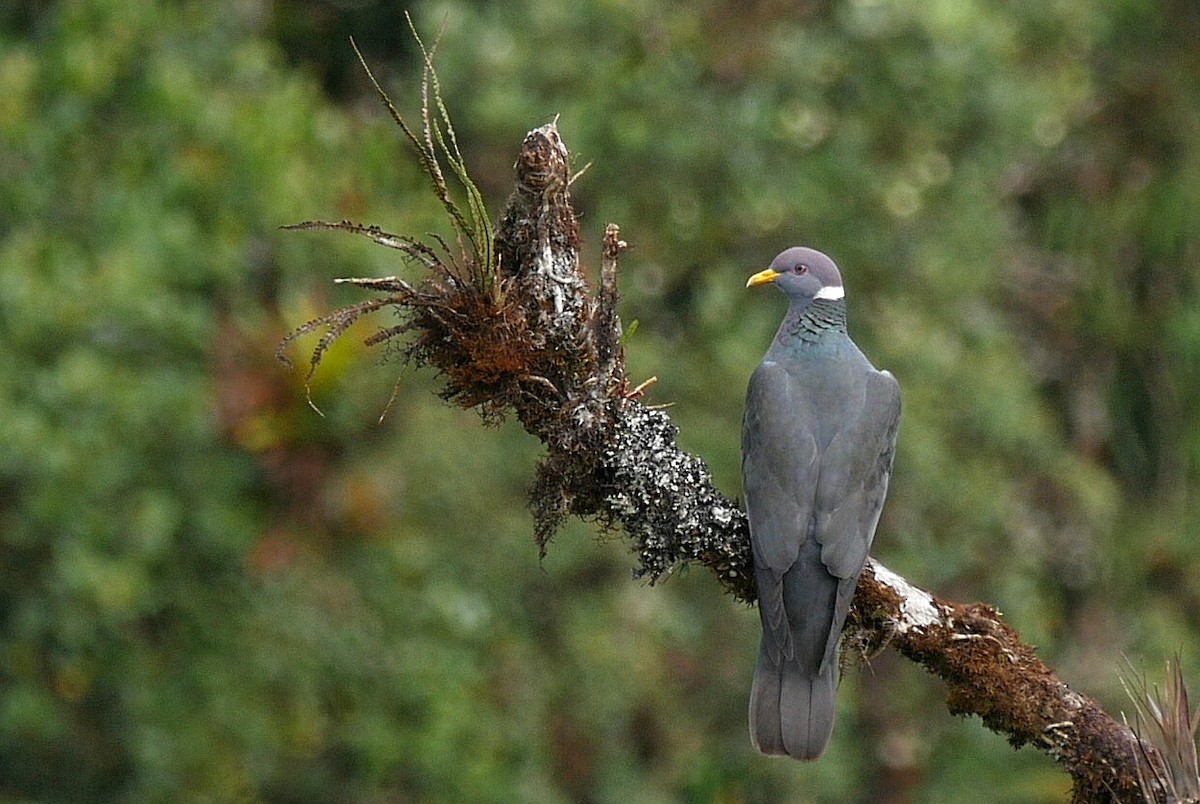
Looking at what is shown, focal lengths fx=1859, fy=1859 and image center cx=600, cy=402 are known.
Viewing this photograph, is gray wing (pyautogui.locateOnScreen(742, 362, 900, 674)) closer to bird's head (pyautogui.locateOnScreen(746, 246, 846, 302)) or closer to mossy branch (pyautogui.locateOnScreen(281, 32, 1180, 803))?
mossy branch (pyautogui.locateOnScreen(281, 32, 1180, 803))

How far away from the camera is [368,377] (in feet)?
26.9

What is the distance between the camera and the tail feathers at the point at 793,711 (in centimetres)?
440

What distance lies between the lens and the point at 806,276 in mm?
5488

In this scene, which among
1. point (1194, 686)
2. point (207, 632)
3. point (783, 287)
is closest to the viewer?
point (783, 287)

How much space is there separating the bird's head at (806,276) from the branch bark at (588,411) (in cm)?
148

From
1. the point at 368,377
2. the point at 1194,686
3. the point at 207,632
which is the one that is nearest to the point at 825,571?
the point at 368,377

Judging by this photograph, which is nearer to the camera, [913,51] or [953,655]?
[953,655]

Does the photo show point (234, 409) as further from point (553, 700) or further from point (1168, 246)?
point (1168, 246)

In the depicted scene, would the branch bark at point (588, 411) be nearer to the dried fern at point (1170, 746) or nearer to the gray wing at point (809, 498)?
the dried fern at point (1170, 746)

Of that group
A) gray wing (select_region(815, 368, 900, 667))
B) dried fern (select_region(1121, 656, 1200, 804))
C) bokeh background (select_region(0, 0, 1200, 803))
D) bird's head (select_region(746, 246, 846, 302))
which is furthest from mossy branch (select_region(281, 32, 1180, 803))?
bokeh background (select_region(0, 0, 1200, 803))

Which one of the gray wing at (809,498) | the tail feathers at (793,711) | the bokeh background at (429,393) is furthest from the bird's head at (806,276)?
the bokeh background at (429,393)

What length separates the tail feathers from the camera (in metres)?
4.40

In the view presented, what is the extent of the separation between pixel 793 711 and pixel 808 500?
1.71 ft

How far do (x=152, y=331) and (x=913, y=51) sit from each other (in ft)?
12.0
